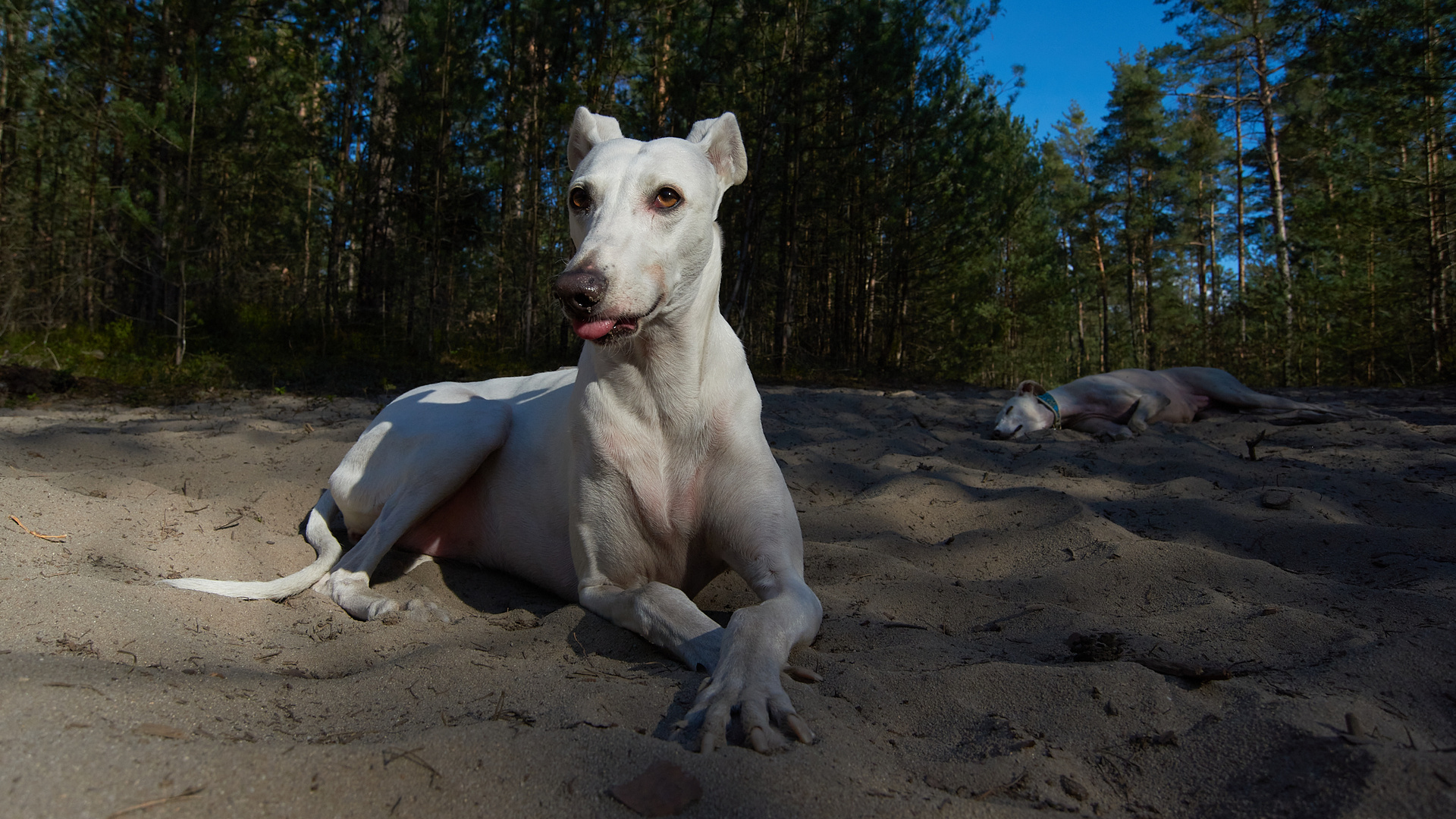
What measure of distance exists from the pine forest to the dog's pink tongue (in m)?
7.49

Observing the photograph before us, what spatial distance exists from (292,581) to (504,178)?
1164 cm

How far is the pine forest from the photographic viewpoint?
32.0 feet

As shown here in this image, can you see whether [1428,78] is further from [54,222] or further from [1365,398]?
[54,222]

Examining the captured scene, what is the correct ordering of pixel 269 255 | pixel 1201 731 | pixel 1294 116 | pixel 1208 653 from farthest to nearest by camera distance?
pixel 1294 116, pixel 269 255, pixel 1208 653, pixel 1201 731

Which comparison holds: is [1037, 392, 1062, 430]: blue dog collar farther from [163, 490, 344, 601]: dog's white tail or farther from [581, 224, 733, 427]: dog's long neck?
[163, 490, 344, 601]: dog's white tail

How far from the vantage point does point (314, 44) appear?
1294 centimetres

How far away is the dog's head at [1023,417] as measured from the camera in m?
6.93

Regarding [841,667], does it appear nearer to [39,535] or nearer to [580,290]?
[580,290]

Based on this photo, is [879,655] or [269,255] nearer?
[879,655]

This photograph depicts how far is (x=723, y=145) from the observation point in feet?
9.11

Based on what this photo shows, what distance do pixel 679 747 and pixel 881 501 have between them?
9.03 ft

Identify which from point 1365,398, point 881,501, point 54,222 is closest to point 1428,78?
point 1365,398

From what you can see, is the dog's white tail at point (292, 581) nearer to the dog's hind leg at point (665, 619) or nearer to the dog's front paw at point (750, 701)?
the dog's hind leg at point (665, 619)

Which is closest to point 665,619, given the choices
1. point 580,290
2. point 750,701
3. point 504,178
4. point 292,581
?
point 750,701
